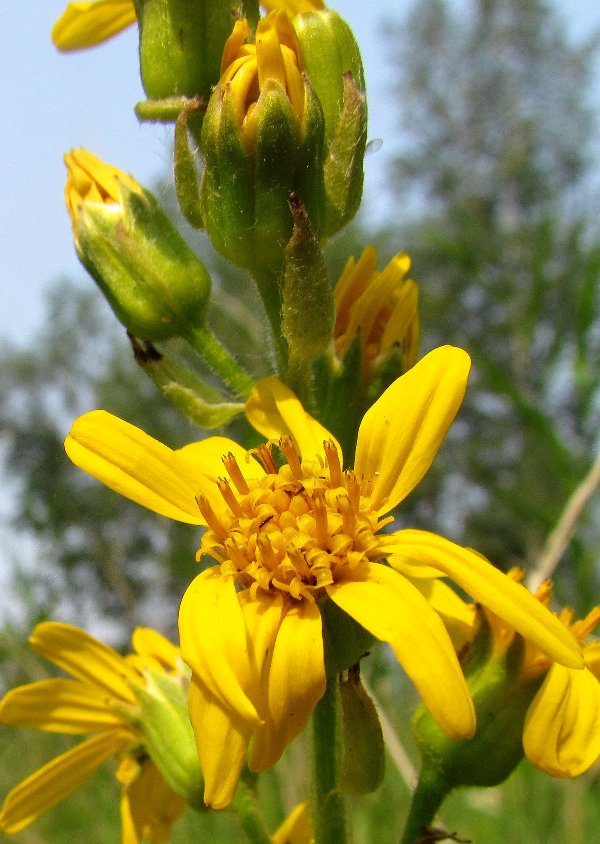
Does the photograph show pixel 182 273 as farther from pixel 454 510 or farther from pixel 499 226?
pixel 499 226

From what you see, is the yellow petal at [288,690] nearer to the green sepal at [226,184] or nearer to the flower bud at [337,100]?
the green sepal at [226,184]

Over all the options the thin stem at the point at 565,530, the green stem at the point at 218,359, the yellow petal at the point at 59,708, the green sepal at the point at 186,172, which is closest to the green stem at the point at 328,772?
the yellow petal at the point at 59,708

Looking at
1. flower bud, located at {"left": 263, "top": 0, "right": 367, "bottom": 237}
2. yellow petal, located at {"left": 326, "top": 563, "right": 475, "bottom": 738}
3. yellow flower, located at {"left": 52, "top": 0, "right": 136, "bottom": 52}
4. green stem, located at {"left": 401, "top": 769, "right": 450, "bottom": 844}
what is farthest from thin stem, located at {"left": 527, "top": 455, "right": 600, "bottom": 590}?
yellow flower, located at {"left": 52, "top": 0, "right": 136, "bottom": 52}

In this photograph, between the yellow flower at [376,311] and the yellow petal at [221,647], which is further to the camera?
the yellow flower at [376,311]

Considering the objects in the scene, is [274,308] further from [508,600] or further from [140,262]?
[508,600]

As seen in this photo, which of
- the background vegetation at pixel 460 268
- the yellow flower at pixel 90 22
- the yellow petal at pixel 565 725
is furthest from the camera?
the background vegetation at pixel 460 268

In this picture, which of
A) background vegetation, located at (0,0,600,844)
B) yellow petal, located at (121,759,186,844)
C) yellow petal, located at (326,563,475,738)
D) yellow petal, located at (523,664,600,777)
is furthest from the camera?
background vegetation, located at (0,0,600,844)

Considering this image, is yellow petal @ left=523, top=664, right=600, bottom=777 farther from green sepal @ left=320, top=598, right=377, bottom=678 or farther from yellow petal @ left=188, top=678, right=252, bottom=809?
yellow petal @ left=188, top=678, right=252, bottom=809
